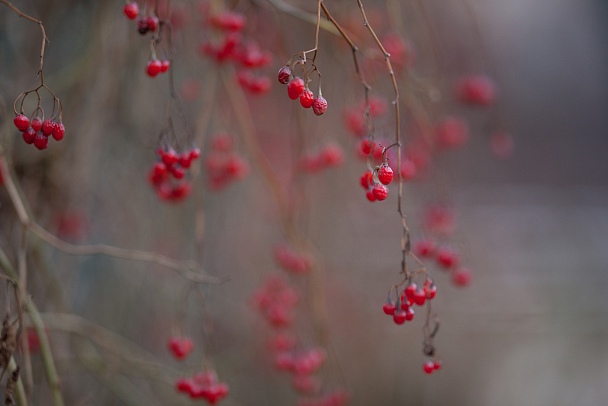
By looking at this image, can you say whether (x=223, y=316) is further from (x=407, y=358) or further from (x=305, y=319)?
(x=407, y=358)

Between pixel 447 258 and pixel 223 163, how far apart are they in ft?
2.33

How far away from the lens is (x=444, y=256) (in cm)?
182

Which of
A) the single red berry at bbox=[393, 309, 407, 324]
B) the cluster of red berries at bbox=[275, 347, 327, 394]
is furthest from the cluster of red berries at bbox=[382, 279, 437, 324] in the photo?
A: the cluster of red berries at bbox=[275, 347, 327, 394]

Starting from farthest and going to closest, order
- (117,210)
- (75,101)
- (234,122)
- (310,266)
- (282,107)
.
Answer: (282,107) → (234,122) → (117,210) → (75,101) → (310,266)

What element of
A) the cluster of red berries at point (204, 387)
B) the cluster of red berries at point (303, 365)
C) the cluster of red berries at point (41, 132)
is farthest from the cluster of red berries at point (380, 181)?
the cluster of red berries at point (303, 365)

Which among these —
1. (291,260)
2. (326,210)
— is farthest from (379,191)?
(326,210)

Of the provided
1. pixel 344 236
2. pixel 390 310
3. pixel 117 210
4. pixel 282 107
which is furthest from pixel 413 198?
pixel 390 310

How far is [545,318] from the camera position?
4199 mm

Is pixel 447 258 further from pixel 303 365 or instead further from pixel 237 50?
pixel 237 50

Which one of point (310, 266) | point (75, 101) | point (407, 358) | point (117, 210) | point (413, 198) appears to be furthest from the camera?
point (413, 198)

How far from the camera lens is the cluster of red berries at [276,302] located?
203 centimetres

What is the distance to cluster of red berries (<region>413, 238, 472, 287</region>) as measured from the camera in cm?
179

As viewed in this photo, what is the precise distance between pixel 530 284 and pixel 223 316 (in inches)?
88.1

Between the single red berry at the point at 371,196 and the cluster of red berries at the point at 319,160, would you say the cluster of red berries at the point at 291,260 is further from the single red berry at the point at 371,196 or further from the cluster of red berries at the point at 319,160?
the single red berry at the point at 371,196
